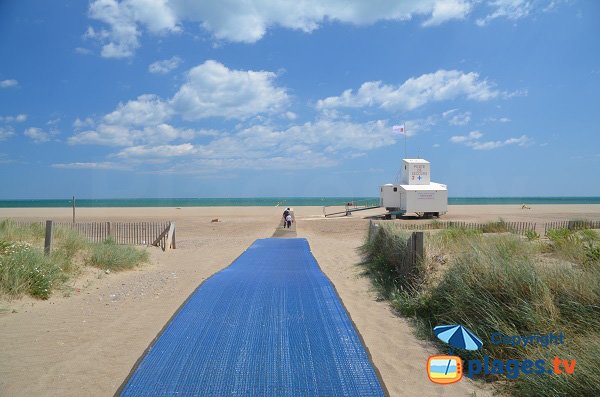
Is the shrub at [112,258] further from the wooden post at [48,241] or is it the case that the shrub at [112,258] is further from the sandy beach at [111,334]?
the wooden post at [48,241]

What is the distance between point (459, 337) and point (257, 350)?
2.16m

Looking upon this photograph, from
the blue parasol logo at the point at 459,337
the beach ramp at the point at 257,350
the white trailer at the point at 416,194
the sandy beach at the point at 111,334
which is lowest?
the sandy beach at the point at 111,334

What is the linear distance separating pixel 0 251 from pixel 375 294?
7020 mm

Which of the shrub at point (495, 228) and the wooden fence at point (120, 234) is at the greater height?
the shrub at point (495, 228)

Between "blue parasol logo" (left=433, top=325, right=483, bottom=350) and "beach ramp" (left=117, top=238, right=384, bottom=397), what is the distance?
0.92 meters

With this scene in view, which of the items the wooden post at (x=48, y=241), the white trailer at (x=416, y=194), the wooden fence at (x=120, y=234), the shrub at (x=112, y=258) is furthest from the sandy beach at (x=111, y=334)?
the white trailer at (x=416, y=194)

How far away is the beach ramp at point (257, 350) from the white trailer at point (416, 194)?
2340 centimetres

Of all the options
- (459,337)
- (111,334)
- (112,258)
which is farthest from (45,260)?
(459,337)

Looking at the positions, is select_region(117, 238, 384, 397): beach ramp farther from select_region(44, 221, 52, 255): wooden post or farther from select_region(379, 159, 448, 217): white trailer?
select_region(379, 159, 448, 217): white trailer

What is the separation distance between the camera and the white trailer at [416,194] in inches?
1163

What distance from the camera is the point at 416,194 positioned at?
2950 cm

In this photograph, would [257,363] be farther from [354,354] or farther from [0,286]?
[0,286]

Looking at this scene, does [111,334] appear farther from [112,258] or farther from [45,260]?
[112,258]

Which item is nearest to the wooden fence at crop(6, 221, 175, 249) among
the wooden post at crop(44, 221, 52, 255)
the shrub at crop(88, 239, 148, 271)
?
the shrub at crop(88, 239, 148, 271)
